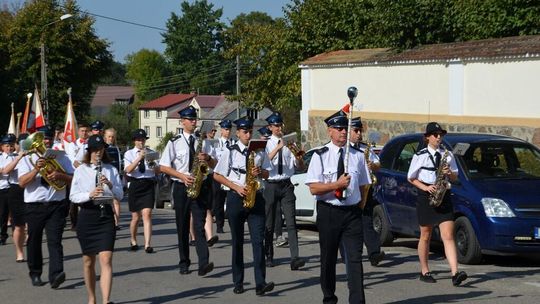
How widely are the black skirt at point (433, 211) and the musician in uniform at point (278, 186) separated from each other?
2.00 m

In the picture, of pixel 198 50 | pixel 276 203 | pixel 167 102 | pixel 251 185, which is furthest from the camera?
pixel 198 50

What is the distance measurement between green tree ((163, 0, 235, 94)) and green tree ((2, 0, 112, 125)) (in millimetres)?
60363

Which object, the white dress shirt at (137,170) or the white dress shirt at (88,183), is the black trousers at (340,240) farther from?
the white dress shirt at (137,170)

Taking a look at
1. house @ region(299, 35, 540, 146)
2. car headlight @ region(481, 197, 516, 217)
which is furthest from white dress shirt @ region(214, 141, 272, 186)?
house @ region(299, 35, 540, 146)

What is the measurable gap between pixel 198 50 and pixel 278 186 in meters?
105

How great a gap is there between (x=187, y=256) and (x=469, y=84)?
13.9m

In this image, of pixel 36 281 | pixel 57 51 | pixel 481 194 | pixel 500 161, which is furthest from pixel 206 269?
pixel 57 51

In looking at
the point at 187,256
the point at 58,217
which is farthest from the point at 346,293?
the point at 58,217

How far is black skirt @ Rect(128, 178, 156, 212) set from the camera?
14648 mm

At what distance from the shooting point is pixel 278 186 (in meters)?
13.0

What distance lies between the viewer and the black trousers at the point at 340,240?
8883 mm

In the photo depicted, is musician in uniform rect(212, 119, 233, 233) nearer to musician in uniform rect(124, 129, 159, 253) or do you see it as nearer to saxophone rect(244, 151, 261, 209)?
musician in uniform rect(124, 129, 159, 253)

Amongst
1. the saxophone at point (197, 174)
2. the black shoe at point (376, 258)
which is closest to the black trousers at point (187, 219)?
the saxophone at point (197, 174)

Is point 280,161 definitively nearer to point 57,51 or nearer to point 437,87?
point 437,87
